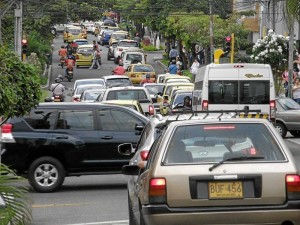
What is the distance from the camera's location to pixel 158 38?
95875mm

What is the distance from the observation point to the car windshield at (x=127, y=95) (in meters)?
31.4

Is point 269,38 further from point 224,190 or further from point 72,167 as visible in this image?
point 224,190

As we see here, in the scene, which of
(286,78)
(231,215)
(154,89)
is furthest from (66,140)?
(286,78)

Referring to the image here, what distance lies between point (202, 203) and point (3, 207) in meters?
1.99

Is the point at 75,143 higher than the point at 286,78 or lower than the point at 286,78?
higher

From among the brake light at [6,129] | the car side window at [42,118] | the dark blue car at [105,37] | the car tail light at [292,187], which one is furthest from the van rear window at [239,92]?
the dark blue car at [105,37]

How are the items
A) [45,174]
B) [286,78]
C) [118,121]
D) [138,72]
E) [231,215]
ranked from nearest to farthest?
[231,215], [45,174], [118,121], [286,78], [138,72]

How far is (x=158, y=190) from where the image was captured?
31.2 feet

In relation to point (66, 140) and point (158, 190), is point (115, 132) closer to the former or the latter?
point (66, 140)

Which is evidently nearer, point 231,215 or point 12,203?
point 12,203

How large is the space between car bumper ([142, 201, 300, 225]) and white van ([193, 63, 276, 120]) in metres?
15.6

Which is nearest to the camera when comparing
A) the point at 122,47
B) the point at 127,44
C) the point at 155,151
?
the point at 155,151

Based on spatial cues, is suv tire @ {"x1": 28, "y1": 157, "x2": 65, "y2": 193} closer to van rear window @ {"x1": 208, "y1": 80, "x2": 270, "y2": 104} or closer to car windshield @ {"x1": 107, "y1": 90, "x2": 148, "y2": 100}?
van rear window @ {"x1": 208, "y1": 80, "x2": 270, "y2": 104}

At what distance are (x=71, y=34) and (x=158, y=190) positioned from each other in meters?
86.4
